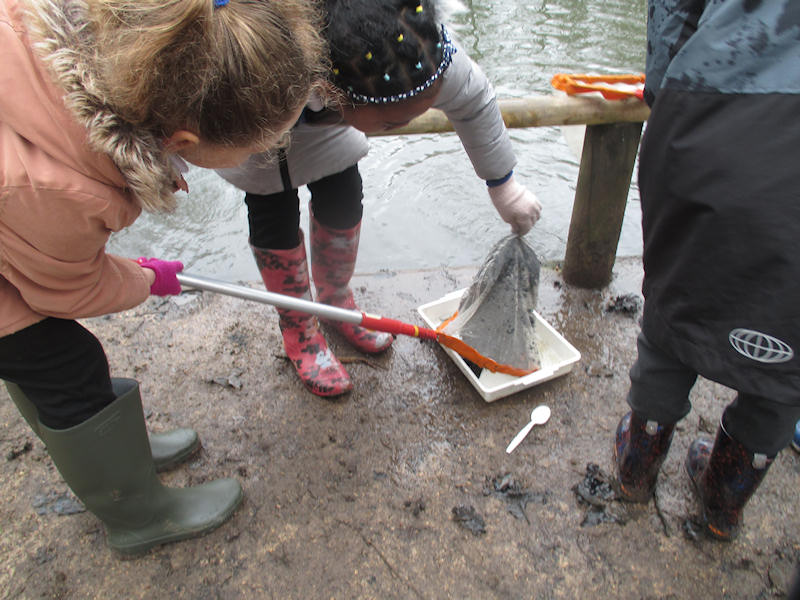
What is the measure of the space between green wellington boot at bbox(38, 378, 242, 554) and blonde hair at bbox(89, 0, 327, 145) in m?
0.83

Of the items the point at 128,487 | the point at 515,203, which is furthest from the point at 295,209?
the point at 128,487

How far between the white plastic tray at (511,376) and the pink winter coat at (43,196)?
4.73 ft

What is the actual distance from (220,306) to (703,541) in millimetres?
2263

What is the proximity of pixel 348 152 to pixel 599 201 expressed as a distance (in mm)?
1334

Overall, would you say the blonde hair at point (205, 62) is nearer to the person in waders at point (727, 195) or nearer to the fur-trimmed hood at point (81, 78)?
the fur-trimmed hood at point (81, 78)

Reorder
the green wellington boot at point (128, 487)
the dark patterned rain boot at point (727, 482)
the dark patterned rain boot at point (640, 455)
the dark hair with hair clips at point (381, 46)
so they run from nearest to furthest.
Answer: the dark hair with hair clips at point (381, 46) < the green wellington boot at point (128, 487) < the dark patterned rain boot at point (727, 482) < the dark patterned rain boot at point (640, 455)

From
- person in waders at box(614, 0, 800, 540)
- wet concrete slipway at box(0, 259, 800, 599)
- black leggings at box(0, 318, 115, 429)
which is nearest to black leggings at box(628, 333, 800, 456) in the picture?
person in waders at box(614, 0, 800, 540)

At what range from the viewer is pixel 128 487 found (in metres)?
1.52

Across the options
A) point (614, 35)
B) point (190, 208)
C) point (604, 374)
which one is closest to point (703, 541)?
point (604, 374)

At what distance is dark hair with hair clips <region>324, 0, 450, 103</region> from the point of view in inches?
45.3

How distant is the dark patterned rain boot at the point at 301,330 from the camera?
2064 millimetres

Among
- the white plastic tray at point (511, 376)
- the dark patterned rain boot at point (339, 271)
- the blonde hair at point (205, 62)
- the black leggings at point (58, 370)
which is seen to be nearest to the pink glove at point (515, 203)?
the white plastic tray at point (511, 376)

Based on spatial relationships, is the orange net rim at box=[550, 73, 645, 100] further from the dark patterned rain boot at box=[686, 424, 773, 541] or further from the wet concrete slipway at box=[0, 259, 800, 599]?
the dark patterned rain boot at box=[686, 424, 773, 541]

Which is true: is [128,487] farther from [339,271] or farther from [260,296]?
[339,271]
